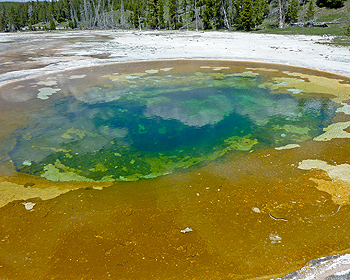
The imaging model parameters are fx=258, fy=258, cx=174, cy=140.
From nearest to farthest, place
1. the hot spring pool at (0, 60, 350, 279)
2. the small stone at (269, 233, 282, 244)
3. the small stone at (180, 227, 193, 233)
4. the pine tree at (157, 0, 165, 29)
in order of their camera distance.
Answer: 1. the hot spring pool at (0, 60, 350, 279)
2. the small stone at (269, 233, 282, 244)
3. the small stone at (180, 227, 193, 233)
4. the pine tree at (157, 0, 165, 29)

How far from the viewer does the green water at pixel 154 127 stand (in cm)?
623

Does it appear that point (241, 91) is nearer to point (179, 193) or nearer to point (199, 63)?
point (199, 63)

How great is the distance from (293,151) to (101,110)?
6.54 meters

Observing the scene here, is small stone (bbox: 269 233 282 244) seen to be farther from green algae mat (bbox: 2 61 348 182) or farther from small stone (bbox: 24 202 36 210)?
small stone (bbox: 24 202 36 210)

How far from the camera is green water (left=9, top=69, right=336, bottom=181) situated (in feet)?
20.4

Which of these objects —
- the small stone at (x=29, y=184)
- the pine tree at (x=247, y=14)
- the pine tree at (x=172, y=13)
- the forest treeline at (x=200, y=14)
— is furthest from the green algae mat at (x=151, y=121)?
the pine tree at (x=172, y=13)

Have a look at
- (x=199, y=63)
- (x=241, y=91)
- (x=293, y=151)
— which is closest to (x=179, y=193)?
(x=293, y=151)

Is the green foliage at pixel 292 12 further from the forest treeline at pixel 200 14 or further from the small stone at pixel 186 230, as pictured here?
the small stone at pixel 186 230

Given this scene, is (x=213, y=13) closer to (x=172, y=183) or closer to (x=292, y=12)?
(x=292, y=12)

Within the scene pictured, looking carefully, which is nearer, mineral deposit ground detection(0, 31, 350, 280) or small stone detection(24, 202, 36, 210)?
mineral deposit ground detection(0, 31, 350, 280)

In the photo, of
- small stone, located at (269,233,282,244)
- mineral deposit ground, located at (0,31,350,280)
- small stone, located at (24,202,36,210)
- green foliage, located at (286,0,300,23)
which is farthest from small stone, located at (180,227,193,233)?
green foliage, located at (286,0,300,23)

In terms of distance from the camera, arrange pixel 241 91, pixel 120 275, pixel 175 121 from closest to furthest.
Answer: pixel 120 275
pixel 175 121
pixel 241 91

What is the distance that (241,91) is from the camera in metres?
11.4

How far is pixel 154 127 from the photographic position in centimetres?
816
